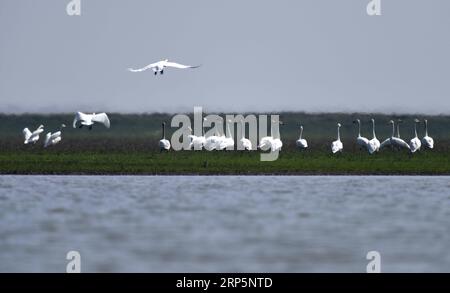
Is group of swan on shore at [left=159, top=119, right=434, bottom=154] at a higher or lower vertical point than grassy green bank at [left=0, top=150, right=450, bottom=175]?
higher

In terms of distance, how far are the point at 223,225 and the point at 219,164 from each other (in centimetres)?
1657

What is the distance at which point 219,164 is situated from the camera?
43.9m

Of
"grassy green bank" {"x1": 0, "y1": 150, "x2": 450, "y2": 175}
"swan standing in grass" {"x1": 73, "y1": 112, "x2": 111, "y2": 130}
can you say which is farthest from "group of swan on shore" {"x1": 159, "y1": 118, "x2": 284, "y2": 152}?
"swan standing in grass" {"x1": 73, "y1": 112, "x2": 111, "y2": 130}

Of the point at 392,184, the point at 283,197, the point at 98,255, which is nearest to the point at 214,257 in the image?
the point at 98,255

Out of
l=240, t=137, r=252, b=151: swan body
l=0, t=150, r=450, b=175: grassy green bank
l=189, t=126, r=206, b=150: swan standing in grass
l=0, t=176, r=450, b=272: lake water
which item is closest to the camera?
l=0, t=176, r=450, b=272: lake water

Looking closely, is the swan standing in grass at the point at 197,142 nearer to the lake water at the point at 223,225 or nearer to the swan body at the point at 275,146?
the swan body at the point at 275,146

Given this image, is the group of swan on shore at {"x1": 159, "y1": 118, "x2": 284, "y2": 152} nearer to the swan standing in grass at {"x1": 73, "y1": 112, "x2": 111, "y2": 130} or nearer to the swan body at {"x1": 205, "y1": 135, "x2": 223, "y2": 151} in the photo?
the swan body at {"x1": 205, "y1": 135, "x2": 223, "y2": 151}

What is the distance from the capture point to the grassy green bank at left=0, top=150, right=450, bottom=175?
4238 centimetres

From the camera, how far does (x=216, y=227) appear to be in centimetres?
2705

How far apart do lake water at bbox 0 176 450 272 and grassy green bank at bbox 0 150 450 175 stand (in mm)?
3450
